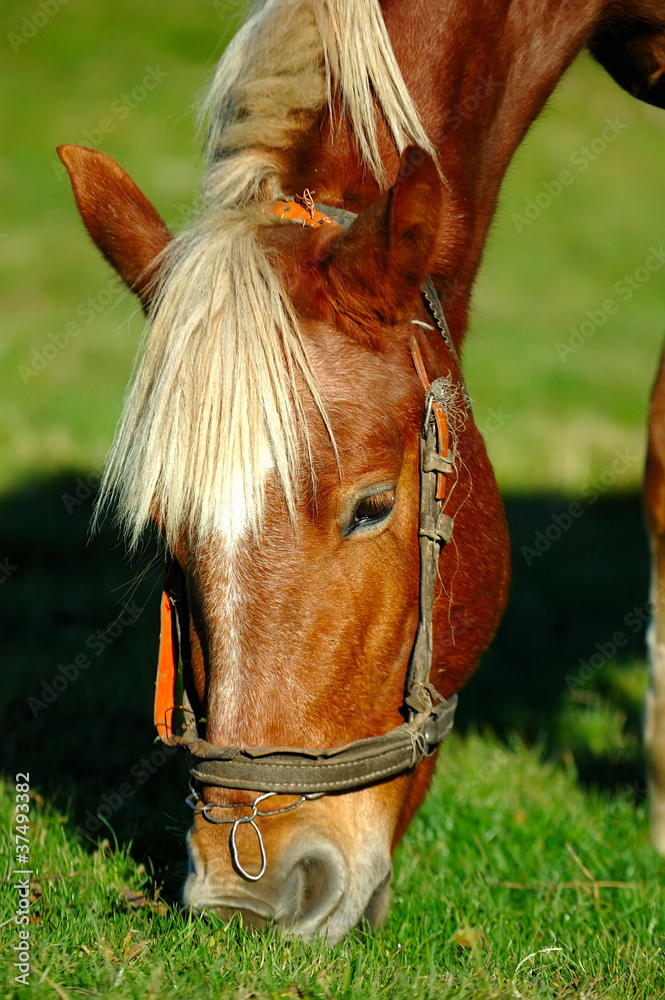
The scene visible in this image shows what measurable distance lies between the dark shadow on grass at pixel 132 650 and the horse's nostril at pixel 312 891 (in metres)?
0.76

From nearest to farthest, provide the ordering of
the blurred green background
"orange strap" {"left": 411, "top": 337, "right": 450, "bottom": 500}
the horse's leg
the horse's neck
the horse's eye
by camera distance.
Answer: the horse's eye, "orange strap" {"left": 411, "top": 337, "right": 450, "bottom": 500}, the horse's neck, the horse's leg, the blurred green background

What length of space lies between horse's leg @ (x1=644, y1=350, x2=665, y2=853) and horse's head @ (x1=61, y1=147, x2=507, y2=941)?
1.40 m

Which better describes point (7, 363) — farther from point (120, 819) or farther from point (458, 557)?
point (458, 557)

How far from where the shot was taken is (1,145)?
56.2 feet

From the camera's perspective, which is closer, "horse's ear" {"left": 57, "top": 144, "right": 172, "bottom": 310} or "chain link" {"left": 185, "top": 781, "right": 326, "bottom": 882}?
"chain link" {"left": 185, "top": 781, "right": 326, "bottom": 882}

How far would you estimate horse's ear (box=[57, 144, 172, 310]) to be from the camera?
2.39 metres

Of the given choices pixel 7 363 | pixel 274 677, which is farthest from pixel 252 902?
pixel 7 363

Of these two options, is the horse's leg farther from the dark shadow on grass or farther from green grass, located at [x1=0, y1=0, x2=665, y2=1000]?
the dark shadow on grass

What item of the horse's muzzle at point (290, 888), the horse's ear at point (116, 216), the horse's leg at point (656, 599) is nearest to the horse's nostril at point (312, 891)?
the horse's muzzle at point (290, 888)

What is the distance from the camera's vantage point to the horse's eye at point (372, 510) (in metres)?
2.15

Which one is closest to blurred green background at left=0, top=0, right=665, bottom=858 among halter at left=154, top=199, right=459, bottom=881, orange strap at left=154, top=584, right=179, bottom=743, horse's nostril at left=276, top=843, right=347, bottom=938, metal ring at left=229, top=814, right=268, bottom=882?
orange strap at left=154, top=584, right=179, bottom=743

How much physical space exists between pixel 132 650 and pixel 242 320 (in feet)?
9.63

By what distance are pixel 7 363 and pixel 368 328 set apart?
7216 millimetres

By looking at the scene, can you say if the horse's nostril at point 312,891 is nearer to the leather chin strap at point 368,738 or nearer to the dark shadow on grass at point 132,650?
the leather chin strap at point 368,738
